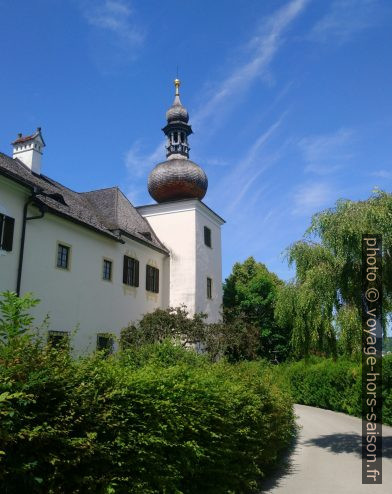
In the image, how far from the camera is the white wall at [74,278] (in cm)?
1672

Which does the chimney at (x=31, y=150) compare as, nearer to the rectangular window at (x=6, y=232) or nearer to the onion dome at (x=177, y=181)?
the rectangular window at (x=6, y=232)

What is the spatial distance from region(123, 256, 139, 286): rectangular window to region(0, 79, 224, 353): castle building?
52 mm

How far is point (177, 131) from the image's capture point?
3525 cm

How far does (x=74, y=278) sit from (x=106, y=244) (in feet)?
10.5

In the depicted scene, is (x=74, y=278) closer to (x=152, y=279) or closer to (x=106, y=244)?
(x=106, y=244)

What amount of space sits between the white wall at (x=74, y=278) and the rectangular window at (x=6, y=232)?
267 mm

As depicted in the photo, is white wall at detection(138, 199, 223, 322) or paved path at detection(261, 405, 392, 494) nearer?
paved path at detection(261, 405, 392, 494)

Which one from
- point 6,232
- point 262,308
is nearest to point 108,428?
point 6,232

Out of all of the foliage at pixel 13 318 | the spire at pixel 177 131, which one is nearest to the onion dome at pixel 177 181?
the spire at pixel 177 131

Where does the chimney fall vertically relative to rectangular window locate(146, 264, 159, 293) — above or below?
above

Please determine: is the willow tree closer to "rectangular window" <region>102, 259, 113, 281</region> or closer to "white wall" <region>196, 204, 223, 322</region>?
"rectangular window" <region>102, 259, 113, 281</region>

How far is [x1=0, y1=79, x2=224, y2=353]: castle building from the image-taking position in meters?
17.0

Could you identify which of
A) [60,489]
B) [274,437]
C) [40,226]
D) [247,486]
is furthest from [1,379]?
[40,226]

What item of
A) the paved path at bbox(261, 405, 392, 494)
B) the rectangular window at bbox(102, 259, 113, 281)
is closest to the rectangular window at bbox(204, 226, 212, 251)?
the rectangular window at bbox(102, 259, 113, 281)
